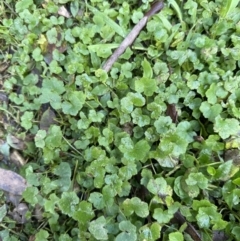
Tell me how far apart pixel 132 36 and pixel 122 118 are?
383mm

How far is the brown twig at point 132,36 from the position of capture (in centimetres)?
164

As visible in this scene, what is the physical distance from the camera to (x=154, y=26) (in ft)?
5.33

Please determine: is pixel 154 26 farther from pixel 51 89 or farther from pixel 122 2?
pixel 51 89

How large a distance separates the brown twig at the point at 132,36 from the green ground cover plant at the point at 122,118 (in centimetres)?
2

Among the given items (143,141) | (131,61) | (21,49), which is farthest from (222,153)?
(21,49)

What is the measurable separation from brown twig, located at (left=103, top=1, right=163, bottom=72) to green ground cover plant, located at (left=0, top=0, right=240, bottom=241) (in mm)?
23

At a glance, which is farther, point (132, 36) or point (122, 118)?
point (132, 36)

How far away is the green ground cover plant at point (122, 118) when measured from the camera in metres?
1.37

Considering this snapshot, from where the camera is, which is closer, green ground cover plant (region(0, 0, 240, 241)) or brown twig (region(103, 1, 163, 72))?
green ground cover plant (region(0, 0, 240, 241))

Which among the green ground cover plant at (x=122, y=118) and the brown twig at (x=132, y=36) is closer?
the green ground cover plant at (x=122, y=118)

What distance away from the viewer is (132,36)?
1671 mm

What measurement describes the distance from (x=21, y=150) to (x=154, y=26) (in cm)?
74

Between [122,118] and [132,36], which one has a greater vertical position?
[132,36]

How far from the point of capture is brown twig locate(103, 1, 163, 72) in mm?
1638
